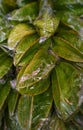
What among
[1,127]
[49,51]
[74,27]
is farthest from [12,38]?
[1,127]

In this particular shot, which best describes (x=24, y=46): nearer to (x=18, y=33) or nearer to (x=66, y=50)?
(x=18, y=33)

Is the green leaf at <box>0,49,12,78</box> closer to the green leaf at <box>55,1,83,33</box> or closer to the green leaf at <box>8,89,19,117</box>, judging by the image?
the green leaf at <box>8,89,19,117</box>

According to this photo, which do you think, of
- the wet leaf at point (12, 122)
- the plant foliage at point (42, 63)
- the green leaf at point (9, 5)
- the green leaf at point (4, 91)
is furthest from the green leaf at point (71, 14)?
the wet leaf at point (12, 122)

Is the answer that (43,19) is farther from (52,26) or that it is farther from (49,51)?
(49,51)

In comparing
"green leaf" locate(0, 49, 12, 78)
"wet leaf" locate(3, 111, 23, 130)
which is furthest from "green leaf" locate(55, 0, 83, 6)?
"wet leaf" locate(3, 111, 23, 130)

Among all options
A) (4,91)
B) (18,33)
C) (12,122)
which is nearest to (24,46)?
(18,33)

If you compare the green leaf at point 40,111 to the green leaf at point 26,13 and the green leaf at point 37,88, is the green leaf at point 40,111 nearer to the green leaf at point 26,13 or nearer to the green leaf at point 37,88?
the green leaf at point 37,88
